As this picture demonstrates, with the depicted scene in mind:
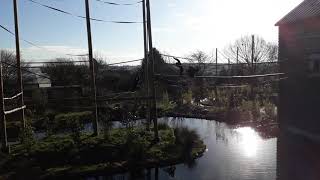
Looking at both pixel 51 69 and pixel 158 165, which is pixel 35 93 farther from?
pixel 158 165

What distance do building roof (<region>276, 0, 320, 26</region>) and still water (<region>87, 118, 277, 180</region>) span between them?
4813 mm

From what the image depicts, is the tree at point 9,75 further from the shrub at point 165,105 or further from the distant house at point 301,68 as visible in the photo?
the distant house at point 301,68

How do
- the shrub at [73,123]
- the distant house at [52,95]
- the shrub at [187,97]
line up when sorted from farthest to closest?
the shrub at [187,97]
the distant house at [52,95]
the shrub at [73,123]

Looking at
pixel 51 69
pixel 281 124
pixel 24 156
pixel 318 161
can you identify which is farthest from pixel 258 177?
pixel 51 69

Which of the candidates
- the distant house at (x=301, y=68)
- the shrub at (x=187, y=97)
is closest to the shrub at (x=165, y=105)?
the shrub at (x=187, y=97)

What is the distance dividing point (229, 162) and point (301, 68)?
21.5 feet

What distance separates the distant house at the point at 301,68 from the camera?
15.4m

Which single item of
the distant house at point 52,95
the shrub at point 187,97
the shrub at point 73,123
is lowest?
the shrub at point 73,123

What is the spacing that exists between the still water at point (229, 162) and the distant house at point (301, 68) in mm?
1946

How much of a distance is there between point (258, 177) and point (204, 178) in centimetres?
135

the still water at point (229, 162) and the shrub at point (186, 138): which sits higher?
the shrub at point (186, 138)

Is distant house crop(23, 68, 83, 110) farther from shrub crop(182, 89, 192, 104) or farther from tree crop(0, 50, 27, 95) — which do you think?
shrub crop(182, 89, 192, 104)

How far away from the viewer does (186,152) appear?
39.8 ft

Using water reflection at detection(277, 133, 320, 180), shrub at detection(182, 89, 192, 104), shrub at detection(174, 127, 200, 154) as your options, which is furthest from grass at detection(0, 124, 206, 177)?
shrub at detection(182, 89, 192, 104)
